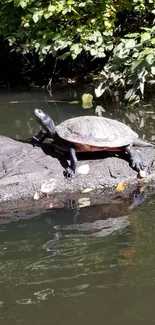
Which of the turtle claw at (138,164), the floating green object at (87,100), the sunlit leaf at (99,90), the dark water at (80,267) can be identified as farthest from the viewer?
the floating green object at (87,100)

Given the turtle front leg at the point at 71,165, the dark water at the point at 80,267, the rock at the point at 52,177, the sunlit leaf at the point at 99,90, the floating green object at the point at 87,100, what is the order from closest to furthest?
the dark water at the point at 80,267 < the rock at the point at 52,177 < the turtle front leg at the point at 71,165 < the sunlit leaf at the point at 99,90 < the floating green object at the point at 87,100

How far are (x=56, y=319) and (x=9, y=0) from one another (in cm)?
699

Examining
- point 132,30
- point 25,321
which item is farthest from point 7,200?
point 132,30

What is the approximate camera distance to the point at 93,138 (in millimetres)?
4762

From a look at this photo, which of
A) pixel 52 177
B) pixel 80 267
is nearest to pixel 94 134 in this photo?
pixel 52 177

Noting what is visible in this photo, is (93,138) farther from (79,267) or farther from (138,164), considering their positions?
(79,267)

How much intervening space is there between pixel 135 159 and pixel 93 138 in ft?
1.56

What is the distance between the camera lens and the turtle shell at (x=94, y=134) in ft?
15.6

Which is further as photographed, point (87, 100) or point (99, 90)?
point (87, 100)

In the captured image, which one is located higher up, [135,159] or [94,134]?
[94,134]

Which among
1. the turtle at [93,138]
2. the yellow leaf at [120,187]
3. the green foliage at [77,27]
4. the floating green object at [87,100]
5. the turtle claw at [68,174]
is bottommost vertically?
the floating green object at [87,100]

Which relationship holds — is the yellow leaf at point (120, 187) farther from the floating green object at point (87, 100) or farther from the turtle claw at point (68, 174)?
the floating green object at point (87, 100)

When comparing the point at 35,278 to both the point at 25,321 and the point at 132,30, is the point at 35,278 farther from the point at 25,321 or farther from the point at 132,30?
the point at 132,30

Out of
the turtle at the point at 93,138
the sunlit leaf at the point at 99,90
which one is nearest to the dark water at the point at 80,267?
the turtle at the point at 93,138
